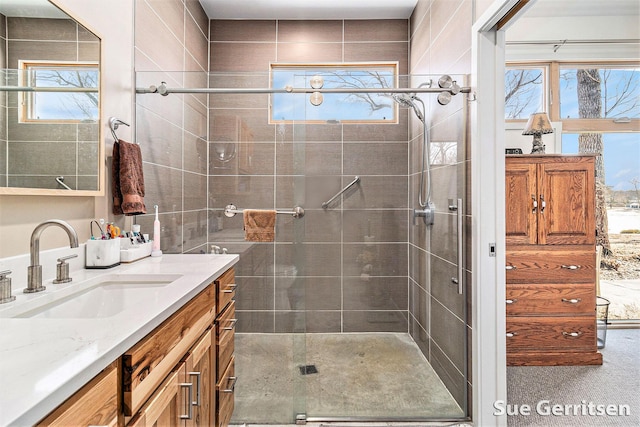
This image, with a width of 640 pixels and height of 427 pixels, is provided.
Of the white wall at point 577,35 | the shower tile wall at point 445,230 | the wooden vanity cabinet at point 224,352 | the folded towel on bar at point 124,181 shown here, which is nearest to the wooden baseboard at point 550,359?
the shower tile wall at point 445,230

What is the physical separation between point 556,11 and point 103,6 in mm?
3282

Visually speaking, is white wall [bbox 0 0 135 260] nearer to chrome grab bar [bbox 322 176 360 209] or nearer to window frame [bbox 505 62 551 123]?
chrome grab bar [bbox 322 176 360 209]

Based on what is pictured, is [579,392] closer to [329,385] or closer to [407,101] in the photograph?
[329,385]

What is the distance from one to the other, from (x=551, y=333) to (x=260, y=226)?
7.28ft

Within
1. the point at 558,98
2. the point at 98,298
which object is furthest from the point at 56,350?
the point at 558,98

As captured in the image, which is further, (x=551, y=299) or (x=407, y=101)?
(x=551, y=299)

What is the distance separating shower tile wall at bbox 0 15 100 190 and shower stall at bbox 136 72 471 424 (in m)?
0.53

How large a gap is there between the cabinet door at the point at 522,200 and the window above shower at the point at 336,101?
3.11 ft

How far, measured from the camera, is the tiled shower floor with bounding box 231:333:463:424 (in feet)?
5.88

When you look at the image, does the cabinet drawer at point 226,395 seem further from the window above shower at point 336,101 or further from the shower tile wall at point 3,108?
the window above shower at point 336,101

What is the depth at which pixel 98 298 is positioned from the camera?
3.98 feet

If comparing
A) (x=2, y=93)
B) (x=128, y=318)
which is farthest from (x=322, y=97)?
(x=128, y=318)

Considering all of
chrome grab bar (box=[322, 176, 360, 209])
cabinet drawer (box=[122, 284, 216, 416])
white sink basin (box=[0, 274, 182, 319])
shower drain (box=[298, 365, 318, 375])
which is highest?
chrome grab bar (box=[322, 176, 360, 209])

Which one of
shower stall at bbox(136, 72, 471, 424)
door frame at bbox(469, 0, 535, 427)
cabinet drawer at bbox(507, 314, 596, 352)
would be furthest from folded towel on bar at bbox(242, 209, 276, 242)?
cabinet drawer at bbox(507, 314, 596, 352)
